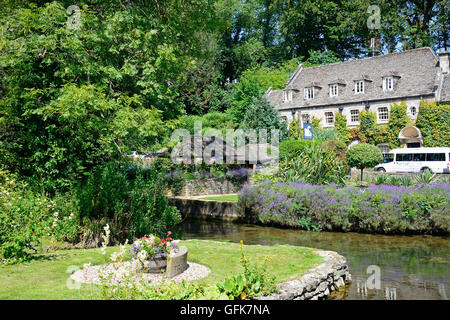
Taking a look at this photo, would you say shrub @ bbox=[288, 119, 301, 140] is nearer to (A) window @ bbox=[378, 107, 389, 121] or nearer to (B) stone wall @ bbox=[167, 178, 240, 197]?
(A) window @ bbox=[378, 107, 389, 121]

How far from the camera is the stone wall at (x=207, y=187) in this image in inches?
982

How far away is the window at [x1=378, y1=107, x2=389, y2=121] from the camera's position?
3578cm

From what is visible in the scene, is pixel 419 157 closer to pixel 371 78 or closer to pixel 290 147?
pixel 290 147

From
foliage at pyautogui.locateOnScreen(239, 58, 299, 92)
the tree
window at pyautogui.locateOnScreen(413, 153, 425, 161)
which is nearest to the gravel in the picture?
the tree

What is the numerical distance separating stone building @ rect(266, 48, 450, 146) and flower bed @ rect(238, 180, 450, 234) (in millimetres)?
20902

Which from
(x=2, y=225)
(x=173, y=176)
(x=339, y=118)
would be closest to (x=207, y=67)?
(x=339, y=118)

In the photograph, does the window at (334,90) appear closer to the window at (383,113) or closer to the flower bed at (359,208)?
the window at (383,113)

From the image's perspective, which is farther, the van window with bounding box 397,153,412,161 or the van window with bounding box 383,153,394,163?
the van window with bounding box 383,153,394,163

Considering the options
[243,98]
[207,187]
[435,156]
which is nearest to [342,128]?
[435,156]

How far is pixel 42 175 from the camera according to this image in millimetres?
11633

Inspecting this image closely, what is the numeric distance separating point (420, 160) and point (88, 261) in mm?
27723

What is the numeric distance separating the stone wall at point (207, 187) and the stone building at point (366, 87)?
17.6 meters
